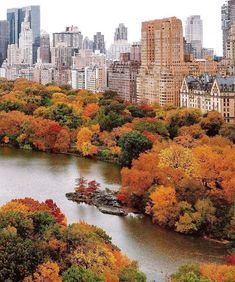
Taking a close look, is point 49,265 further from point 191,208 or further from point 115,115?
point 115,115

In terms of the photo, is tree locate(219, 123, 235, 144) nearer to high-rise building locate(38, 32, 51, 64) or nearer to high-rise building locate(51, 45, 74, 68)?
high-rise building locate(51, 45, 74, 68)

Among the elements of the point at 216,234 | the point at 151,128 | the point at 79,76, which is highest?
the point at 79,76

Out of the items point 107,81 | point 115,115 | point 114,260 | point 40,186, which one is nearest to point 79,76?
point 107,81

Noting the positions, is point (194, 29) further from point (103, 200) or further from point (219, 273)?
point (219, 273)

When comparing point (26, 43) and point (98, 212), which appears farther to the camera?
point (26, 43)

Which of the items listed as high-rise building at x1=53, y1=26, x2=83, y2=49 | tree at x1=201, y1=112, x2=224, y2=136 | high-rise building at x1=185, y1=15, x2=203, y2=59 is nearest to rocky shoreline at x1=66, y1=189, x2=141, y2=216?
tree at x1=201, y1=112, x2=224, y2=136

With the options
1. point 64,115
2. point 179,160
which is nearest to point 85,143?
point 64,115
